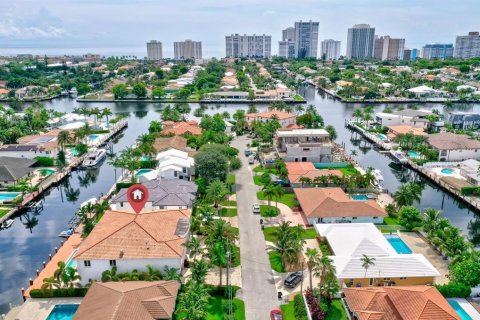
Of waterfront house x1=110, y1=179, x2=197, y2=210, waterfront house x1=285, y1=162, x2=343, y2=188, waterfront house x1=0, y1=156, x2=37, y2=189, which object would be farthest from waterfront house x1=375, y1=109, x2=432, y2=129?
waterfront house x1=0, y1=156, x2=37, y2=189

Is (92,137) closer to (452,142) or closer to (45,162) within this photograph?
(45,162)

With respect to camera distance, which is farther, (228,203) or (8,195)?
(8,195)

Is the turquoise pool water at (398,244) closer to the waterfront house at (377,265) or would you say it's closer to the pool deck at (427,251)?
the pool deck at (427,251)

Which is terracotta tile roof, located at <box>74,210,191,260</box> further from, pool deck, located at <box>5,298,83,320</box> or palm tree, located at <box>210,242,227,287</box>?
pool deck, located at <box>5,298,83,320</box>

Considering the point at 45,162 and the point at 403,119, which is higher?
the point at 403,119

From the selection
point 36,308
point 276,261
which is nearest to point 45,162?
point 36,308

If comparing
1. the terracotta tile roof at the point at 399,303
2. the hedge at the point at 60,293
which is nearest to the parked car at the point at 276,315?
the terracotta tile roof at the point at 399,303
